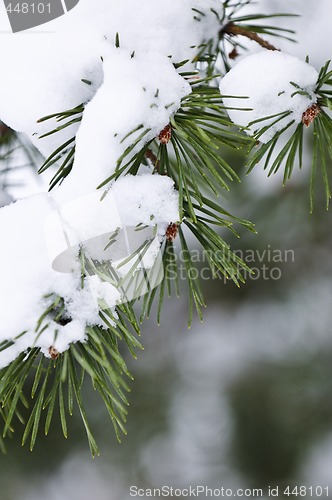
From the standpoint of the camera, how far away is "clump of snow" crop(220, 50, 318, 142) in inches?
15.8

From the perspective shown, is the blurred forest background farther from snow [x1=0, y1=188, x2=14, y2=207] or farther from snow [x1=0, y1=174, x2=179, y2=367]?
snow [x1=0, y1=174, x2=179, y2=367]

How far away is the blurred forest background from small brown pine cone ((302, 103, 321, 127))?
1.01 m

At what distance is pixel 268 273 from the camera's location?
62.4 inches

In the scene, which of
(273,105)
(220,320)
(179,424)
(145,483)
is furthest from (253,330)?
(273,105)

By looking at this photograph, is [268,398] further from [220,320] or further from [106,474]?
[106,474]

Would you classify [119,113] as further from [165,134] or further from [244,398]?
[244,398]

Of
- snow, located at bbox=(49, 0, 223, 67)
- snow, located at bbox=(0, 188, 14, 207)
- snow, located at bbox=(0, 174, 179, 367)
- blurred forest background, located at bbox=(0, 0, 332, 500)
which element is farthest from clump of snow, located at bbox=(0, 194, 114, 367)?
blurred forest background, located at bbox=(0, 0, 332, 500)

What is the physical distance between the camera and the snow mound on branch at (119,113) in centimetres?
35

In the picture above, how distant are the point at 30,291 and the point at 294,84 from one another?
10.1 inches

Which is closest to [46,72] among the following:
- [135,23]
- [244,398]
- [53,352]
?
[135,23]

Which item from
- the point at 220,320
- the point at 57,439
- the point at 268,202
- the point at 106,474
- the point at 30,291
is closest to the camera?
the point at 30,291

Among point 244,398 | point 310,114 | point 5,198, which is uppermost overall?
point 310,114

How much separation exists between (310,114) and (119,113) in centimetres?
17

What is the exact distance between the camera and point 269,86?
0.40m
